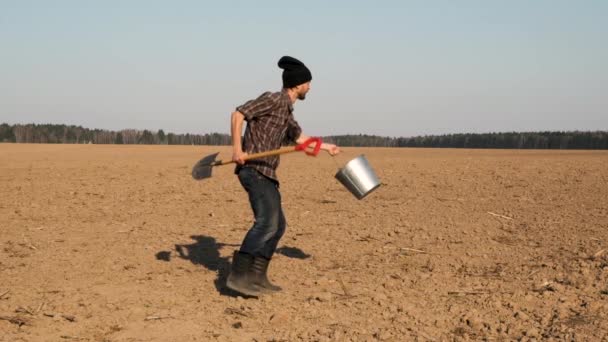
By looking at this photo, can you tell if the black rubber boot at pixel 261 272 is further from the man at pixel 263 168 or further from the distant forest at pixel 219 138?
the distant forest at pixel 219 138

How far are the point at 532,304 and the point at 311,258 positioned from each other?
2.39m

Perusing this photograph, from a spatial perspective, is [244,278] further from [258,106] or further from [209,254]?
[209,254]

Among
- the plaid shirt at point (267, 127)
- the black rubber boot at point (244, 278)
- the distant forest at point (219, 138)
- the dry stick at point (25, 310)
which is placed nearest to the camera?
the dry stick at point (25, 310)

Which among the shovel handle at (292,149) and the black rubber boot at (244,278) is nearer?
the shovel handle at (292,149)

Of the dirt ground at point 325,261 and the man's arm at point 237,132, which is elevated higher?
the man's arm at point 237,132

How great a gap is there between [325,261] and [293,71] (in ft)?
7.10

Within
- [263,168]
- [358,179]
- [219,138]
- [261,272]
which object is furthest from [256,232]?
[219,138]

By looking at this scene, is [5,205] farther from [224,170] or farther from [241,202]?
[224,170]

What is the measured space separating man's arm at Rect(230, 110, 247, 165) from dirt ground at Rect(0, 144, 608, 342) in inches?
41.9

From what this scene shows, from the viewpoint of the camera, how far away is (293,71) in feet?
16.4

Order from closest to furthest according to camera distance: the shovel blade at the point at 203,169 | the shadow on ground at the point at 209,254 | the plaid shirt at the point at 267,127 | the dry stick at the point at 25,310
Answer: the dry stick at the point at 25,310, the plaid shirt at the point at 267,127, the shovel blade at the point at 203,169, the shadow on ground at the point at 209,254

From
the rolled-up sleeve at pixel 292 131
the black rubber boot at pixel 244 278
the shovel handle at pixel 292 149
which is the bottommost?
the black rubber boot at pixel 244 278

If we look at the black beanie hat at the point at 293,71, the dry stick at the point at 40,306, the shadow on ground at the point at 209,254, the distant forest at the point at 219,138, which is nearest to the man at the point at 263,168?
the black beanie hat at the point at 293,71

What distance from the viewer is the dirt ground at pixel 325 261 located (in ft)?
14.5
